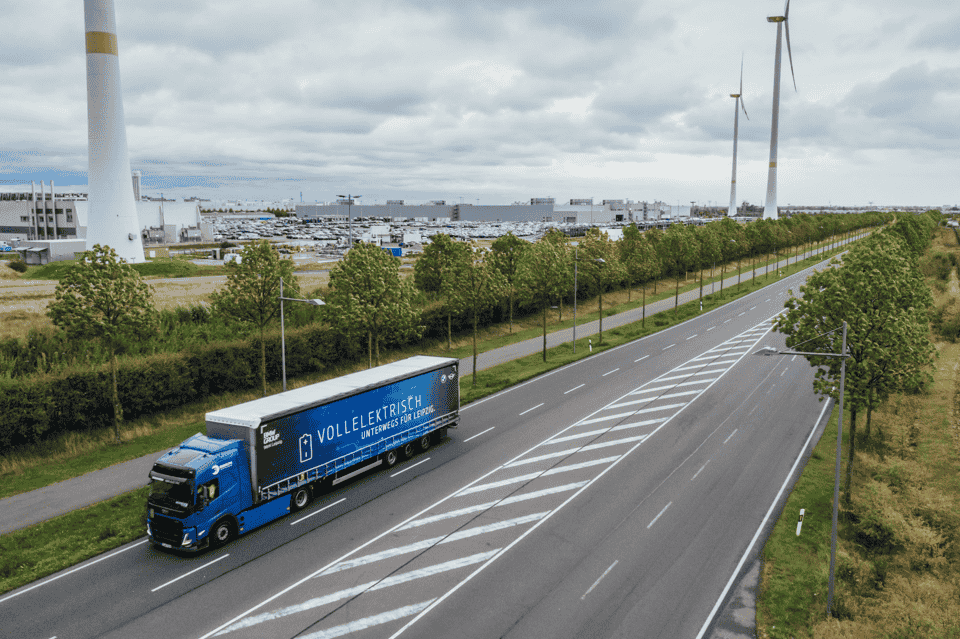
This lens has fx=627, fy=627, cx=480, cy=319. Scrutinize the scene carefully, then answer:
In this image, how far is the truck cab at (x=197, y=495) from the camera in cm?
1917

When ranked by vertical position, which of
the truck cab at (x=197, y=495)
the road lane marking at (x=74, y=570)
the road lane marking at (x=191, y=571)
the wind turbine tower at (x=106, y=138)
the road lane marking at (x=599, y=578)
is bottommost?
the road lane marking at (x=74, y=570)

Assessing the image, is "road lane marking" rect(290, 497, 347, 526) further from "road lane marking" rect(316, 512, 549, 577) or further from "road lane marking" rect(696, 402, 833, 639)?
"road lane marking" rect(696, 402, 833, 639)

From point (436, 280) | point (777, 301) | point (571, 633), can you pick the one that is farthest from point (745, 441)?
point (777, 301)

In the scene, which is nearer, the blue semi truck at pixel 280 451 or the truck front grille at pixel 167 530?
the truck front grille at pixel 167 530

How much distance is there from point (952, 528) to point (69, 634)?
27780 mm

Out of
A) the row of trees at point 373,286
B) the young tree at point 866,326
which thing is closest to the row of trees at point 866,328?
the young tree at point 866,326

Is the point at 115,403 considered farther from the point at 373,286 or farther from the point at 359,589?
the point at 359,589

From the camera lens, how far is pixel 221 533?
20062 mm

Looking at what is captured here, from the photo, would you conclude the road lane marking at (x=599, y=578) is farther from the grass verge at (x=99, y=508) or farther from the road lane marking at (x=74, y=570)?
the grass verge at (x=99, y=508)

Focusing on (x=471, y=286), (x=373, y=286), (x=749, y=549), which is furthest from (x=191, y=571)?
(x=471, y=286)

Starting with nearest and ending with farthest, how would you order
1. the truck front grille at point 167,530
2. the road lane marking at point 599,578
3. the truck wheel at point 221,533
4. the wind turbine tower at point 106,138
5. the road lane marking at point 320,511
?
the road lane marking at point 599,578
the truck front grille at point 167,530
the truck wheel at point 221,533
the road lane marking at point 320,511
the wind turbine tower at point 106,138

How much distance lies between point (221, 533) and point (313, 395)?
5714mm

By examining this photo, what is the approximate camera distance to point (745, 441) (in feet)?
97.6

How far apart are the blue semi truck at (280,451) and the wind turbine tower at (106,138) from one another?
1736 inches
